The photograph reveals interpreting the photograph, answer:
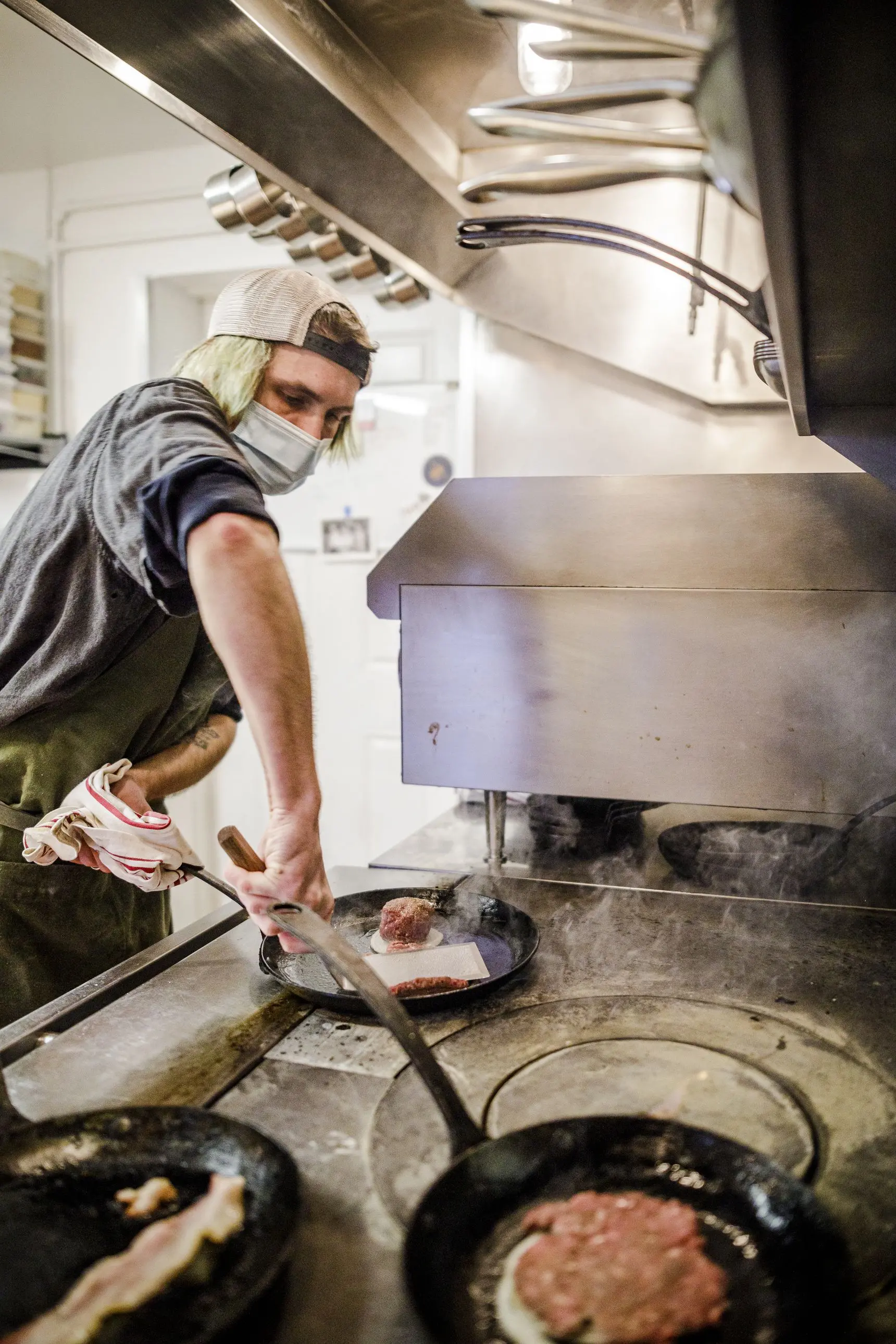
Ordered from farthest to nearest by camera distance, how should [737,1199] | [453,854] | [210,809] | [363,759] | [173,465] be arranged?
[210,809]
[363,759]
[453,854]
[173,465]
[737,1199]

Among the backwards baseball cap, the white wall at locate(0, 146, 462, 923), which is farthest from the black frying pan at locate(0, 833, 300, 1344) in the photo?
the white wall at locate(0, 146, 462, 923)

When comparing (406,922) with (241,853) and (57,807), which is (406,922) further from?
(57,807)

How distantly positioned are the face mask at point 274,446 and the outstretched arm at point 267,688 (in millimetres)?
588

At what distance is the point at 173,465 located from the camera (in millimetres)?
1096

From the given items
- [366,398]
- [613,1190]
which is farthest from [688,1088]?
[366,398]

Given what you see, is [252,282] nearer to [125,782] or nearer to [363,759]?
[125,782]

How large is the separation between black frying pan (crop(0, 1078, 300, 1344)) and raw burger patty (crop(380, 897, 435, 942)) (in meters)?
0.48

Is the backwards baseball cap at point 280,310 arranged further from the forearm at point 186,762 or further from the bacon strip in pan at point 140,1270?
the bacon strip in pan at point 140,1270

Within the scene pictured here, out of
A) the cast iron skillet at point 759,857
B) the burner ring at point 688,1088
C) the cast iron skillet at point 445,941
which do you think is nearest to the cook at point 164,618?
the cast iron skillet at point 445,941

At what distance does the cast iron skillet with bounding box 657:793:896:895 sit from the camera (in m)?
1.46

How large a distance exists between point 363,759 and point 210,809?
70 centimetres

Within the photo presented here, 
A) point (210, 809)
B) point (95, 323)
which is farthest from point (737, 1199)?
point (95, 323)

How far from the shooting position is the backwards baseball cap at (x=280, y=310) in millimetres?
1580

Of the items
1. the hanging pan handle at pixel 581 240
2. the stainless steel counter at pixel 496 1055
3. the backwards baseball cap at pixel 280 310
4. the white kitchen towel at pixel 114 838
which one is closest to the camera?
the stainless steel counter at pixel 496 1055
